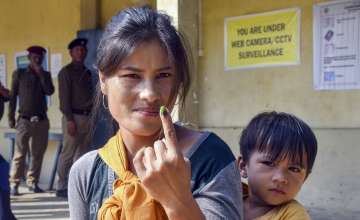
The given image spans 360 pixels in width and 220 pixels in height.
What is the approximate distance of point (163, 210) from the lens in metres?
1.39

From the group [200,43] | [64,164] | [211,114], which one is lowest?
[64,164]

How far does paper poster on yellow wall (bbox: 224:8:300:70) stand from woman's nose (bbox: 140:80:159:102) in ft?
17.0

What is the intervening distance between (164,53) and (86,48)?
668 cm

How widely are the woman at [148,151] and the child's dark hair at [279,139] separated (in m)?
0.60

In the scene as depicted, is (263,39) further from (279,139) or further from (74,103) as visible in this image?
(279,139)

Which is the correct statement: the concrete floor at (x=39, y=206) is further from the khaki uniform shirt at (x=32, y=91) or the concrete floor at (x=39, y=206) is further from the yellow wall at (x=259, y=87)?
the yellow wall at (x=259, y=87)

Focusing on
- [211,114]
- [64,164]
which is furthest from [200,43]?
[64,164]

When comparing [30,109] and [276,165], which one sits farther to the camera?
[30,109]

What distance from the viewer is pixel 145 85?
1533 millimetres

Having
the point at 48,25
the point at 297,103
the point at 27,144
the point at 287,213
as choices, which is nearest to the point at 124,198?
the point at 287,213

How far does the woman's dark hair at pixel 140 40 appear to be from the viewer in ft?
5.09

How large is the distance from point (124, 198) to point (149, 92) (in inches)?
9.8

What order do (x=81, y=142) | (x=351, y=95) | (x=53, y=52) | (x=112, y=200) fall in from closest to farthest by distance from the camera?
(x=112, y=200) < (x=351, y=95) < (x=81, y=142) < (x=53, y=52)

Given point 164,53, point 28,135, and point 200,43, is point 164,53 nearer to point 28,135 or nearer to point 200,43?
point 200,43
